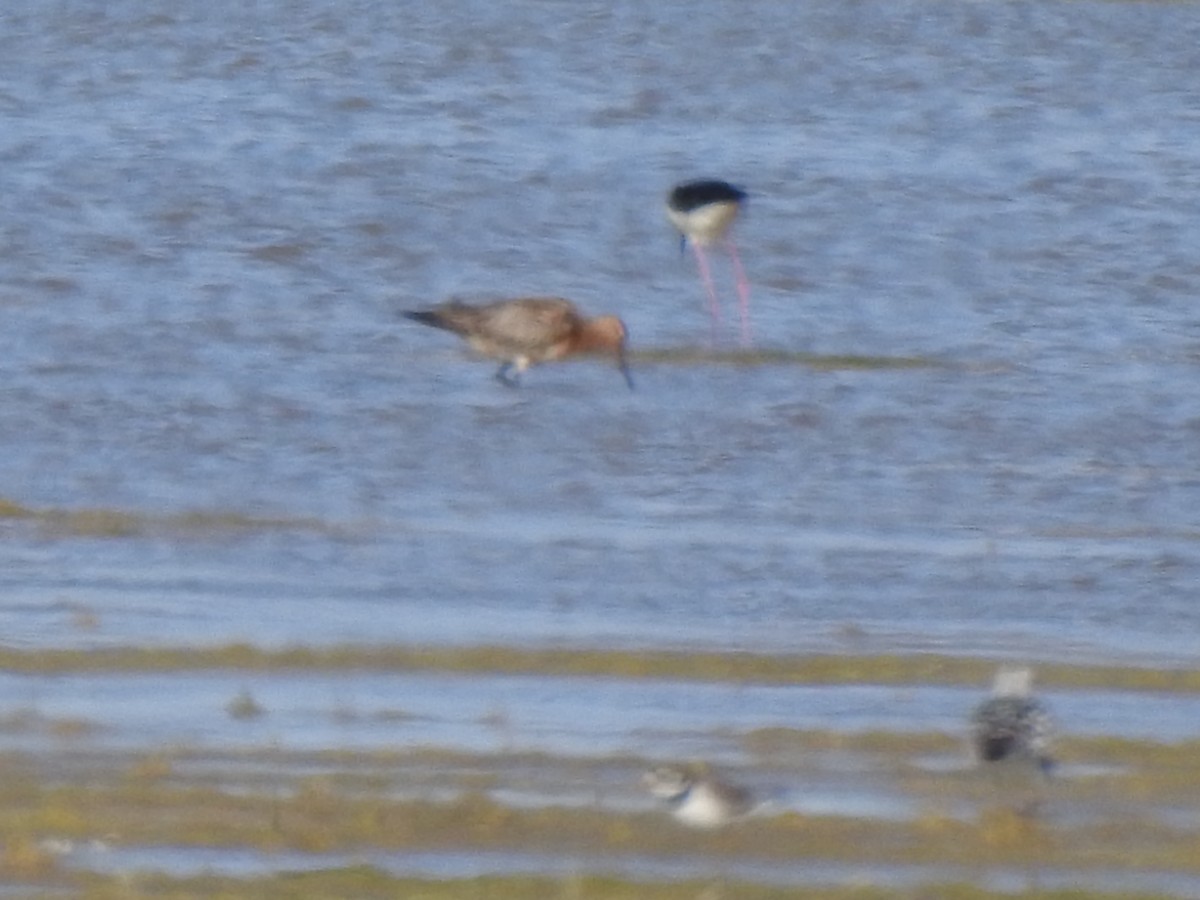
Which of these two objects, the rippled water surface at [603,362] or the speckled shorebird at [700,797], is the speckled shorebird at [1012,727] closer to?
the rippled water surface at [603,362]

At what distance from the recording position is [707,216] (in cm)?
1538

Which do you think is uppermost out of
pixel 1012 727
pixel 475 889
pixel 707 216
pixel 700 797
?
→ pixel 707 216

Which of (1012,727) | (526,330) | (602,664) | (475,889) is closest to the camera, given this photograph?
(475,889)

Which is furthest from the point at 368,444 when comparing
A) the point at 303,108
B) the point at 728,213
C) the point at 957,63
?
the point at 957,63

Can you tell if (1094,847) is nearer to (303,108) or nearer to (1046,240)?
(1046,240)

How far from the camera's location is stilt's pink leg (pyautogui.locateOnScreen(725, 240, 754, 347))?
14.3 meters

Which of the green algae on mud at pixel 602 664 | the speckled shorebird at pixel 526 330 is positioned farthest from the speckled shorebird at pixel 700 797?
the speckled shorebird at pixel 526 330

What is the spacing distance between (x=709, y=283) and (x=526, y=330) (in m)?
2.27

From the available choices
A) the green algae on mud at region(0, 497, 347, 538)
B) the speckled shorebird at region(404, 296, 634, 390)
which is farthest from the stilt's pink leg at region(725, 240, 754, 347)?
the green algae on mud at region(0, 497, 347, 538)

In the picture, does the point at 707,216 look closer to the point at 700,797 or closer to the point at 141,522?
the point at 141,522

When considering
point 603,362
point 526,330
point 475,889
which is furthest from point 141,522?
point 475,889

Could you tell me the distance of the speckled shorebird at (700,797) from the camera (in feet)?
20.5

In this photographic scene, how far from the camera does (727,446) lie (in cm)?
1158

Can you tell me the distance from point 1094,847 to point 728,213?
9500 mm
